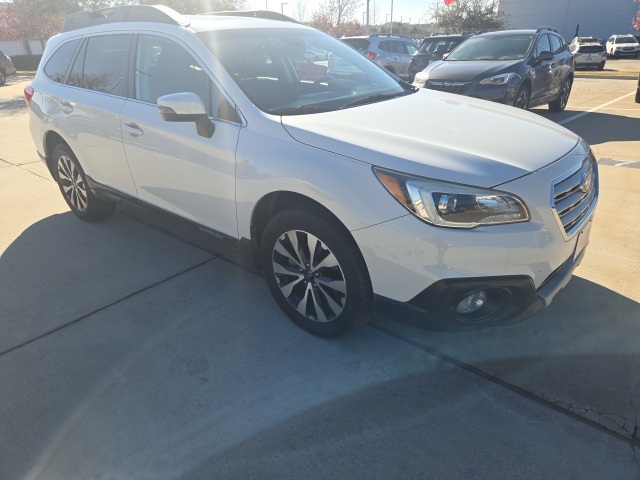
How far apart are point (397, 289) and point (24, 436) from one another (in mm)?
1902

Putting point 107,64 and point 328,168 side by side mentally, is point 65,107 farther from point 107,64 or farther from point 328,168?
point 328,168

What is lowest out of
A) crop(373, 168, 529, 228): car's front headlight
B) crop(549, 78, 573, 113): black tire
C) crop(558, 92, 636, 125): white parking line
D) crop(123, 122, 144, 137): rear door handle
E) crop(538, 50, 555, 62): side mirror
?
crop(558, 92, 636, 125): white parking line

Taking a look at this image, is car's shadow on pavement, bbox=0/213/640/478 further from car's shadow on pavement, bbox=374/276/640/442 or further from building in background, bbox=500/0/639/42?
building in background, bbox=500/0/639/42

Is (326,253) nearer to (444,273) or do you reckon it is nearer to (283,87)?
(444,273)

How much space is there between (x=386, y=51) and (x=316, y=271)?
13798mm

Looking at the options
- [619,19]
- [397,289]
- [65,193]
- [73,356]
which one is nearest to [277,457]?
[397,289]

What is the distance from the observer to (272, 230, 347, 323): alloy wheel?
2.61 meters

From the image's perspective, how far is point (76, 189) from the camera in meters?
4.64

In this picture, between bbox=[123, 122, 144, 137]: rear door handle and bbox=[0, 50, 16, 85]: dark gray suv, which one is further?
bbox=[0, 50, 16, 85]: dark gray suv

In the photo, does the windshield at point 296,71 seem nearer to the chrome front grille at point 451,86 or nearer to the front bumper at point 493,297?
the front bumper at point 493,297

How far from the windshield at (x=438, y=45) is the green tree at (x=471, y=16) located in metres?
26.5

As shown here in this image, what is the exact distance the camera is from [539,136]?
2.74 m

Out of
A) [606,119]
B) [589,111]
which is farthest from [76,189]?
[589,111]

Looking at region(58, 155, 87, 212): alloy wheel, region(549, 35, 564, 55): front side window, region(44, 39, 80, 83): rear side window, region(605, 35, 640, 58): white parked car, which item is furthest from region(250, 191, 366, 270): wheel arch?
region(605, 35, 640, 58): white parked car
